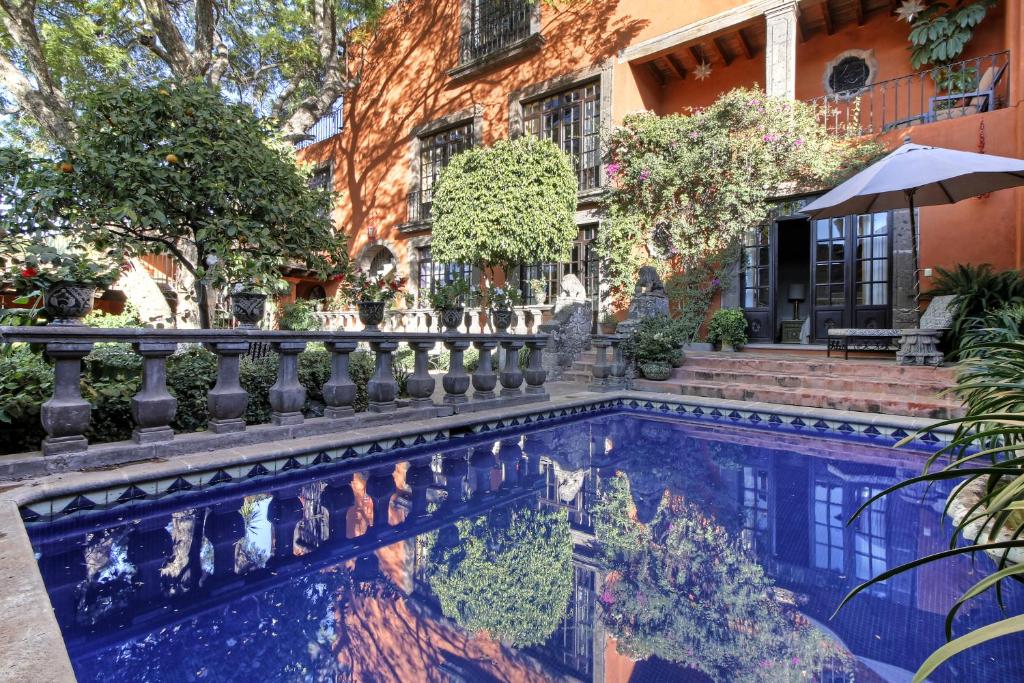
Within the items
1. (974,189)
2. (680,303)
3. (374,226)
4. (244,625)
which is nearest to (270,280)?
(244,625)

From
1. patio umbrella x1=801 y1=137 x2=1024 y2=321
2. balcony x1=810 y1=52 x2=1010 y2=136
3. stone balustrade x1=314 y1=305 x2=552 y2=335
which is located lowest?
stone balustrade x1=314 y1=305 x2=552 y2=335

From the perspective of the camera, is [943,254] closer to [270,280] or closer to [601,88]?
[601,88]

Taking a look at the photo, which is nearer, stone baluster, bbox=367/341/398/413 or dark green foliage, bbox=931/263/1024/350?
stone baluster, bbox=367/341/398/413

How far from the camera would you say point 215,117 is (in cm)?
480

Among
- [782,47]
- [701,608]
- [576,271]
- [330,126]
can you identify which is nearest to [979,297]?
[782,47]

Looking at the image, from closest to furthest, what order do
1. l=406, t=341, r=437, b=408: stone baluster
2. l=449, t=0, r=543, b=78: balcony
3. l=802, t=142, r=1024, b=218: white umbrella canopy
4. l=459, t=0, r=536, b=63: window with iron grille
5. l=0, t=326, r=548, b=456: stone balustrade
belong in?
l=0, t=326, r=548, b=456: stone balustrade, l=406, t=341, r=437, b=408: stone baluster, l=802, t=142, r=1024, b=218: white umbrella canopy, l=449, t=0, r=543, b=78: balcony, l=459, t=0, r=536, b=63: window with iron grille

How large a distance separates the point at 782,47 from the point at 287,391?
9913 millimetres

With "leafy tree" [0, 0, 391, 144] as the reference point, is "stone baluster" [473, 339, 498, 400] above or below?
below

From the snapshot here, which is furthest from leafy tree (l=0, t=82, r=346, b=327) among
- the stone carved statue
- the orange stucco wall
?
the orange stucco wall

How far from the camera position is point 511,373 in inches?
237

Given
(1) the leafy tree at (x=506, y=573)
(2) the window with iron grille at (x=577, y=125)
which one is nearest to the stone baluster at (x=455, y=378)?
(1) the leafy tree at (x=506, y=573)

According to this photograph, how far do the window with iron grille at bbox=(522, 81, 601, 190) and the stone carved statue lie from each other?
11.0 feet

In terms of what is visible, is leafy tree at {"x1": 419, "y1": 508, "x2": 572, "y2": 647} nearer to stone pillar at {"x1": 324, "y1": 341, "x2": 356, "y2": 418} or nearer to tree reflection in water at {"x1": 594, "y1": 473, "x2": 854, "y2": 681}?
tree reflection in water at {"x1": 594, "y1": 473, "x2": 854, "y2": 681}

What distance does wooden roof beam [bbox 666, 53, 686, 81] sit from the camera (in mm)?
11078
